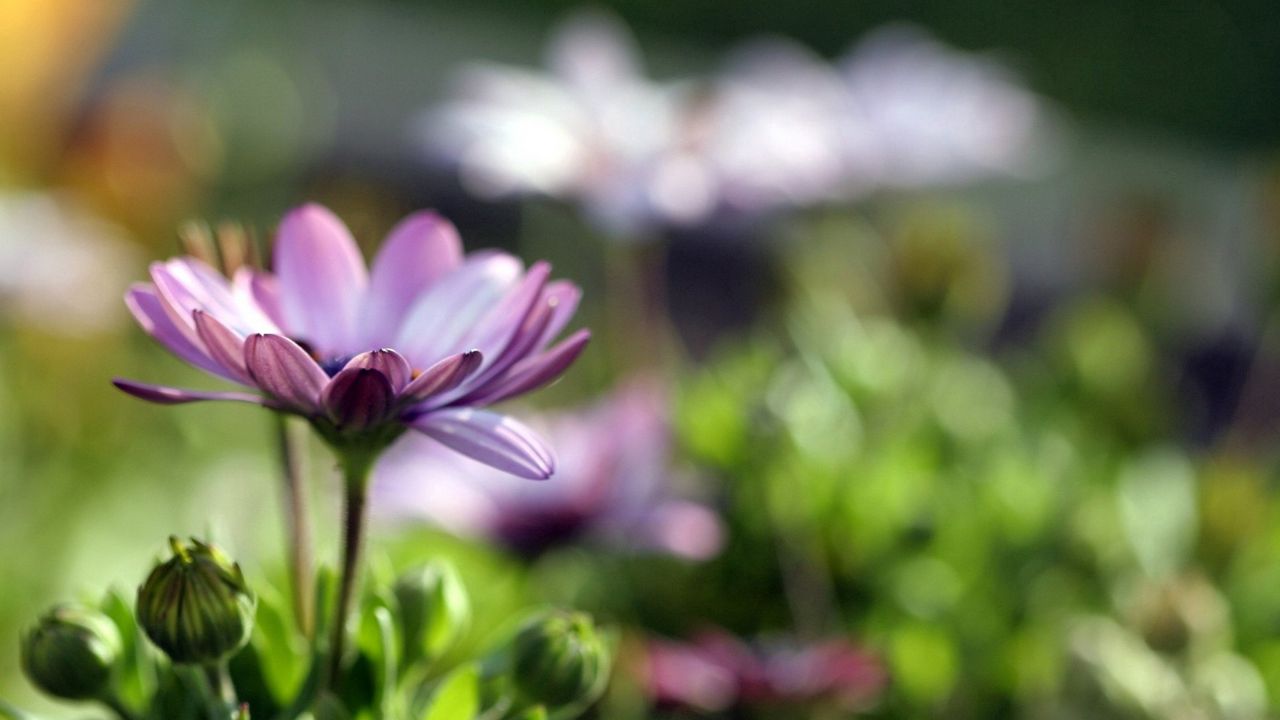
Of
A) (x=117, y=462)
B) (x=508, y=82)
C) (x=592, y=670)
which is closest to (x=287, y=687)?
(x=592, y=670)

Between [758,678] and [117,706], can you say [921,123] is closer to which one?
[758,678]


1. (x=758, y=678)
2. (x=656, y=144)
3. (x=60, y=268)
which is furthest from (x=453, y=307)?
(x=60, y=268)

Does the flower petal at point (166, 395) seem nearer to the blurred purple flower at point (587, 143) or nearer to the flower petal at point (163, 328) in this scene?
the flower petal at point (163, 328)

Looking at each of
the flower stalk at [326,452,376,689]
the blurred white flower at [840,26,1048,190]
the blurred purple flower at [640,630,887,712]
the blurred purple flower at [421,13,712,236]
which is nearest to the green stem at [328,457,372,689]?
the flower stalk at [326,452,376,689]

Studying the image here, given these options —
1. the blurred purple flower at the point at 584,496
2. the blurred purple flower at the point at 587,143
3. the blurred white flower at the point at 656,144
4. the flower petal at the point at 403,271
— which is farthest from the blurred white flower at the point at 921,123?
the flower petal at the point at 403,271

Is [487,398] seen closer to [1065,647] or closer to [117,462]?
[1065,647]

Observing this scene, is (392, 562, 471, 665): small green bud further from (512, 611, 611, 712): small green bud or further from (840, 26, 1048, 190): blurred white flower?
(840, 26, 1048, 190): blurred white flower
